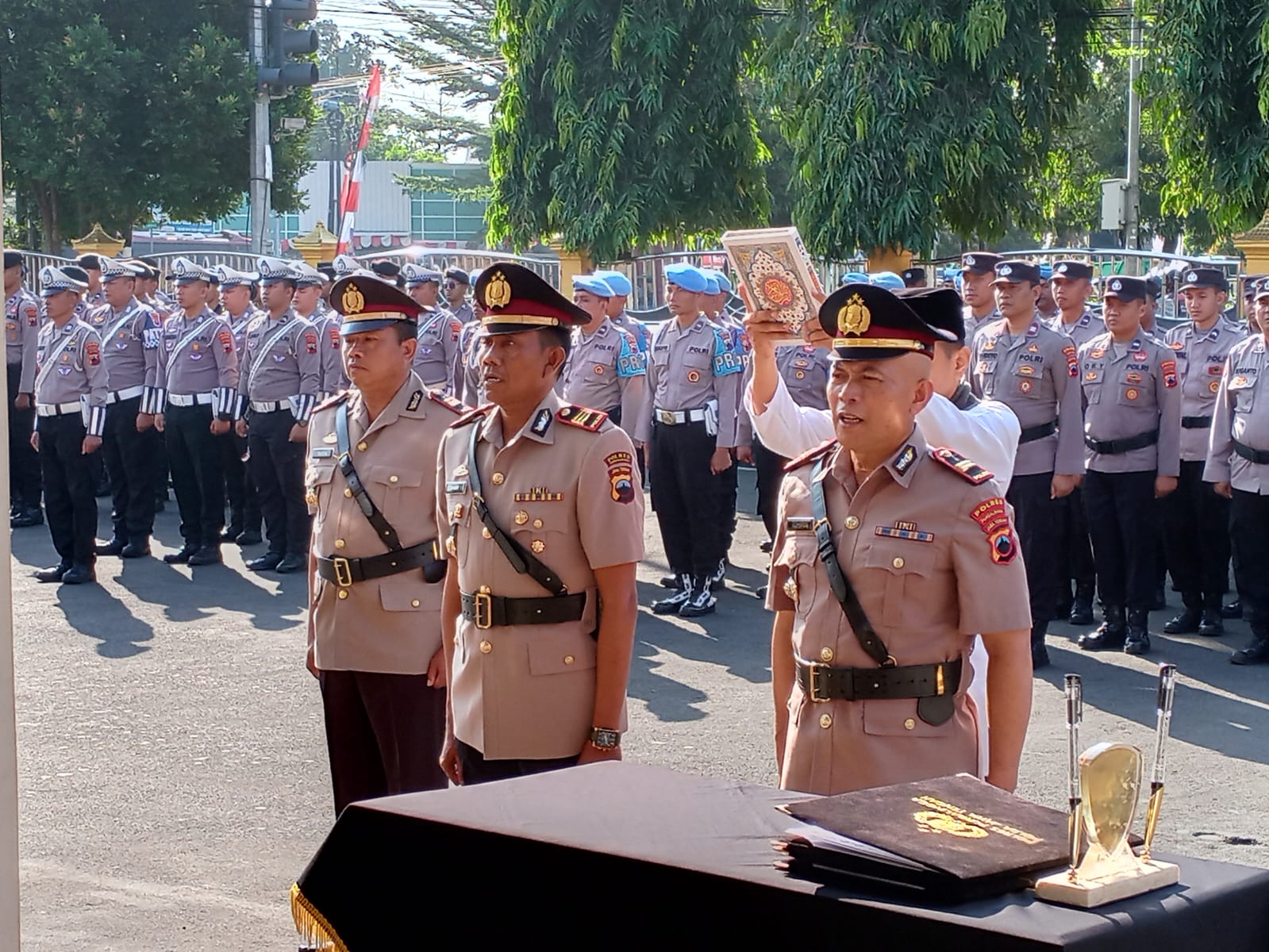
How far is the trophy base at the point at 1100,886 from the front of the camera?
179 centimetres

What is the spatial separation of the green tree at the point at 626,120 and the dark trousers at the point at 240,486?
617cm

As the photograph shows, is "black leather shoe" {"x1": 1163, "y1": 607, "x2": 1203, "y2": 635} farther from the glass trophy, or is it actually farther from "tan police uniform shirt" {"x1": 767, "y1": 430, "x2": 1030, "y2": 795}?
the glass trophy

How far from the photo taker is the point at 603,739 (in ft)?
12.9

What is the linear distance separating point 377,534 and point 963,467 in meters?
1.99

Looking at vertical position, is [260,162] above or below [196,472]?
above

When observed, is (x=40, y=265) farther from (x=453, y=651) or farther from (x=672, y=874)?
(x=672, y=874)

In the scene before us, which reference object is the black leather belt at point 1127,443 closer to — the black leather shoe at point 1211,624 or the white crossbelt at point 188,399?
the black leather shoe at point 1211,624

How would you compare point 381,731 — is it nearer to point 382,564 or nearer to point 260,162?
point 382,564

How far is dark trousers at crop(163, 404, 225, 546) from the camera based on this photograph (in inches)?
479

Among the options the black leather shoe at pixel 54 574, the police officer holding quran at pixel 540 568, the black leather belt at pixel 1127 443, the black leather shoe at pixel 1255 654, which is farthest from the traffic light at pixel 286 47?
the police officer holding quran at pixel 540 568

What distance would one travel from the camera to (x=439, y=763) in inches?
178

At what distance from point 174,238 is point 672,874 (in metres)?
43.3

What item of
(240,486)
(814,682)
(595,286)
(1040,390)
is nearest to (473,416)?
(814,682)

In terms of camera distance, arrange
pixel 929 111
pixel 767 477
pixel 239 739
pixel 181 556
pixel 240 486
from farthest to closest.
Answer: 1. pixel 929 111
2. pixel 240 486
3. pixel 181 556
4. pixel 767 477
5. pixel 239 739
